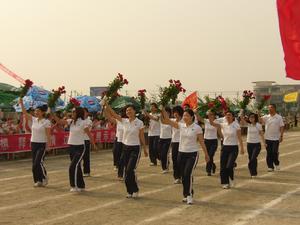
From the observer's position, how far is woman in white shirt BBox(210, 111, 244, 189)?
11.7 metres

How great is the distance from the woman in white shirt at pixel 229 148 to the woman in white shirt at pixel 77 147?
10.6 feet

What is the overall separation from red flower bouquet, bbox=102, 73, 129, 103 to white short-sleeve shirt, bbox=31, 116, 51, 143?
164 centimetres

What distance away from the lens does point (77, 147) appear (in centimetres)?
1121

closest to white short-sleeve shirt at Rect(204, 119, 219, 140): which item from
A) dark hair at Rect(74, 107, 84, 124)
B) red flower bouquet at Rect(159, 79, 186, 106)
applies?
red flower bouquet at Rect(159, 79, 186, 106)

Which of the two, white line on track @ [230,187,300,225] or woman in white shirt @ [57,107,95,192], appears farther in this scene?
woman in white shirt @ [57,107,95,192]

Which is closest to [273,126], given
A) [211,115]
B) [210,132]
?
[210,132]

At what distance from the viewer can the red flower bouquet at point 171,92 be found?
11124mm

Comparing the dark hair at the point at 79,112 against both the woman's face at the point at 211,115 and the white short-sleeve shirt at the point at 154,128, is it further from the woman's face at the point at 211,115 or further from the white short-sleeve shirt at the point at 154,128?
the white short-sleeve shirt at the point at 154,128

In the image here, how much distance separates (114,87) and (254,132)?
15.5 feet

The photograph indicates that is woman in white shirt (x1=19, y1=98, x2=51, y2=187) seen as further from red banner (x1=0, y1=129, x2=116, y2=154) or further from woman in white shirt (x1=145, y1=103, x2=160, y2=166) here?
red banner (x1=0, y1=129, x2=116, y2=154)

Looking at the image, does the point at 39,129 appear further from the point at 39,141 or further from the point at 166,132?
the point at 166,132

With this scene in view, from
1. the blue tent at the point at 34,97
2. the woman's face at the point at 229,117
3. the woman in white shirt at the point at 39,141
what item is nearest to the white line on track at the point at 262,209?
the woman's face at the point at 229,117

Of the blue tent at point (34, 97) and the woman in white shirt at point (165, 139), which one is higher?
the blue tent at point (34, 97)

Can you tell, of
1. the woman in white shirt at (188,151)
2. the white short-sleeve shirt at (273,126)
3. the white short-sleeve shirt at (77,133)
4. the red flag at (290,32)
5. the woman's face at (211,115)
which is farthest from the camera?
the white short-sleeve shirt at (273,126)
